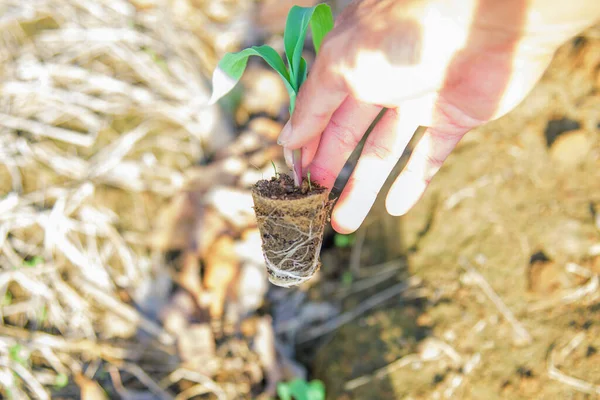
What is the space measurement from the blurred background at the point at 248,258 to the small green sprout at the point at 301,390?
0.04ft

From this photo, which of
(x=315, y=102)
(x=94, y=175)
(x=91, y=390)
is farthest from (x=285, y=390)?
(x=94, y=175)

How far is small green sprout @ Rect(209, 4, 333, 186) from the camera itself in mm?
1128

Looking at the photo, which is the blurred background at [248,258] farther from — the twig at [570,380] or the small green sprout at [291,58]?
the small green sprout at [291,58]

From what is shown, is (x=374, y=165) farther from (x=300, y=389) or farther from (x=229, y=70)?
(x=300, y=389)

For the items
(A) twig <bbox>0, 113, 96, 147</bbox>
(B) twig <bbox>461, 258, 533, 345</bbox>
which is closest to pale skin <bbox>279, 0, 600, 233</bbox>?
(B) twig <bbox>461, 258, 533, 345</bbox>

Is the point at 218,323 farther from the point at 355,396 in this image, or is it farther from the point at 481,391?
the point at 481,391

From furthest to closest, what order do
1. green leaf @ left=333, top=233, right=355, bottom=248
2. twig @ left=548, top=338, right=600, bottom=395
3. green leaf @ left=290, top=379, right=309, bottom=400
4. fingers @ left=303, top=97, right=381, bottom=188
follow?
green leaf @ left=333, top=233, right=355, bottom=248 < green leaf @ left=290, top=379, right=309, bottom=400 < twig @ left=548, top=338, right=600, bottom=395 < fingers @ left=303, top=97, right=381, bottom=188

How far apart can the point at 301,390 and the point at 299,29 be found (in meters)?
1.35

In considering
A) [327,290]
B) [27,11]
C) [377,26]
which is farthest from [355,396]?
[27,11]

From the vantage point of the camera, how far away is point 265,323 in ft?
6.81

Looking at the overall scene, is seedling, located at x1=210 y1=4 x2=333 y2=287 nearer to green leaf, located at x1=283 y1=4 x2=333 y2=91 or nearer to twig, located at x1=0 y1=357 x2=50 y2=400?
green leaf, located at x1=283 y1=4 x2=333 y2=91

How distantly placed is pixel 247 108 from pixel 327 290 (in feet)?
4.28

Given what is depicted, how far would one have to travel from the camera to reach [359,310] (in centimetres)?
216

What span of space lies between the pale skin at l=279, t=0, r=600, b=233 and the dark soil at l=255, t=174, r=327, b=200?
0.09 meters
